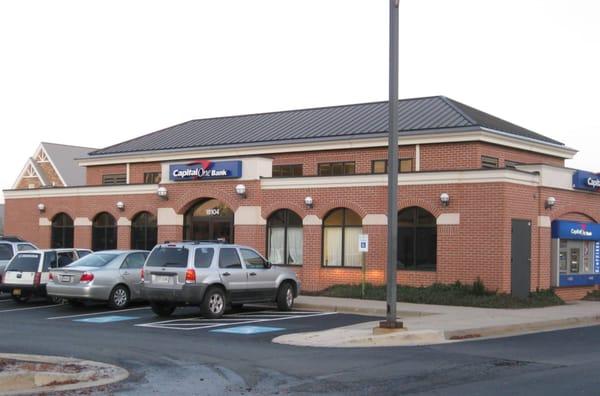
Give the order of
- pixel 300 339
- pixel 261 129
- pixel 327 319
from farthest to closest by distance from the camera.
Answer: pixel 261 129
pixel 327 319
pixel 300 339

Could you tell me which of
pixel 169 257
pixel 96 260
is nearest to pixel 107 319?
pixel 169 257

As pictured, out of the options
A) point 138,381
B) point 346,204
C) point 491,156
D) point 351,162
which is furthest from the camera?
point 351,162

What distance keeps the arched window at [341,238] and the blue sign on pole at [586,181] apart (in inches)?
285

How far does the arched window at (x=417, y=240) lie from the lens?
25672 millimetres

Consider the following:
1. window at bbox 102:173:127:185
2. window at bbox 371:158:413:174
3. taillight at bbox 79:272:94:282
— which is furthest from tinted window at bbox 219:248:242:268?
window at bbox 102:173:127:185

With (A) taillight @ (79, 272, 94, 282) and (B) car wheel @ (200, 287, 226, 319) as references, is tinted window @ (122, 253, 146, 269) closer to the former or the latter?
(A) taillight @ (79, 272, 94, 282)

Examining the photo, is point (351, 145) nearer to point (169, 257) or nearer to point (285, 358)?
point (169, 257)

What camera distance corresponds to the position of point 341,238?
27688 mm

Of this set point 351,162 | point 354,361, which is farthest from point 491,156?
point 354,361

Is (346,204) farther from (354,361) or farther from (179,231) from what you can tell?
(354,361)

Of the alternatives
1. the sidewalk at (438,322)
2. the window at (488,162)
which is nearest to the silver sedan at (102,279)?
the sidewalk at (438,322)

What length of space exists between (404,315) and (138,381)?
1121 centimetres

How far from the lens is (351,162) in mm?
31219

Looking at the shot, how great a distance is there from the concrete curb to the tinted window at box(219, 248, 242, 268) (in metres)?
7.99
